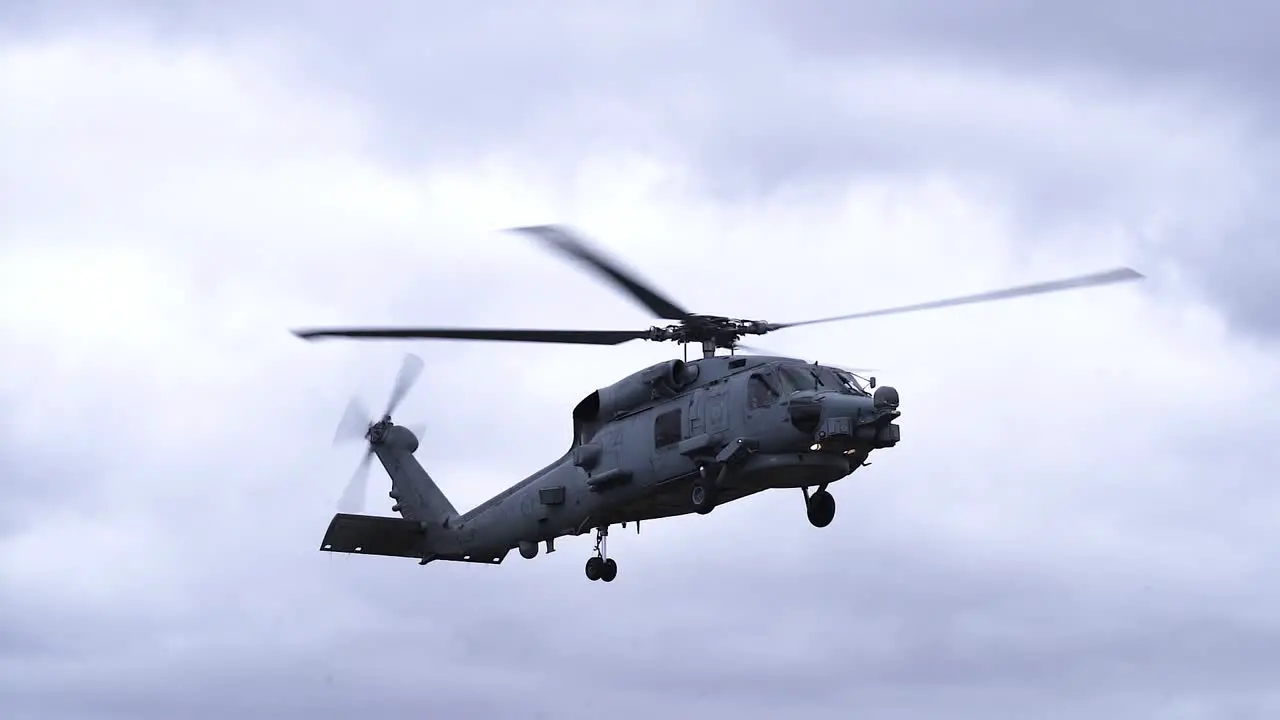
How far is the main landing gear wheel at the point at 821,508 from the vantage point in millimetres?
37125

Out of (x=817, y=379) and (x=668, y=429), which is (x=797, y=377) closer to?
(x=817, y=379)

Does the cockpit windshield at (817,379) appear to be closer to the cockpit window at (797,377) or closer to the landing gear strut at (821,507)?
the cockpit window at (797,377)

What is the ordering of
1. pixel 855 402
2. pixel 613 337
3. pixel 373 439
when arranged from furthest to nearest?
pixel 373 439, pixel 613 337, pixel 855 402

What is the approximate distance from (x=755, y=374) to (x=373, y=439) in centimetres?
1368

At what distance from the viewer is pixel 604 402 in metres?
40.2

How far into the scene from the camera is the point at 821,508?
122ft

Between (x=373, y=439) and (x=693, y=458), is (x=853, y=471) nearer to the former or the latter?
(x=693, y=458)

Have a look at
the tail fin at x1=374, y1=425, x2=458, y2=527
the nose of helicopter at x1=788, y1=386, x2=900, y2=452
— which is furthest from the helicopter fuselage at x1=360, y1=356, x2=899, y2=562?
the tail fin at x1=374, y1=425, x2=458, y2=527

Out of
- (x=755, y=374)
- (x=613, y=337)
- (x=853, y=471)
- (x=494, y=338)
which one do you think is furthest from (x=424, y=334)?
(x=853, y=471)

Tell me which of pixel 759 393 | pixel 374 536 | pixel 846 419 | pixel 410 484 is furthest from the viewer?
pixel 410 484

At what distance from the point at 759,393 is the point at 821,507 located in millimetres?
2568

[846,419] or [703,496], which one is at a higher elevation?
[846,419]

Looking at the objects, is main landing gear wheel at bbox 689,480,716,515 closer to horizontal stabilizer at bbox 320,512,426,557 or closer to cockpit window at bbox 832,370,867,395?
cockpit window at bbox 832,370,867,395

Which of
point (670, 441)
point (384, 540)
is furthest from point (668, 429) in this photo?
point (384, 540)
